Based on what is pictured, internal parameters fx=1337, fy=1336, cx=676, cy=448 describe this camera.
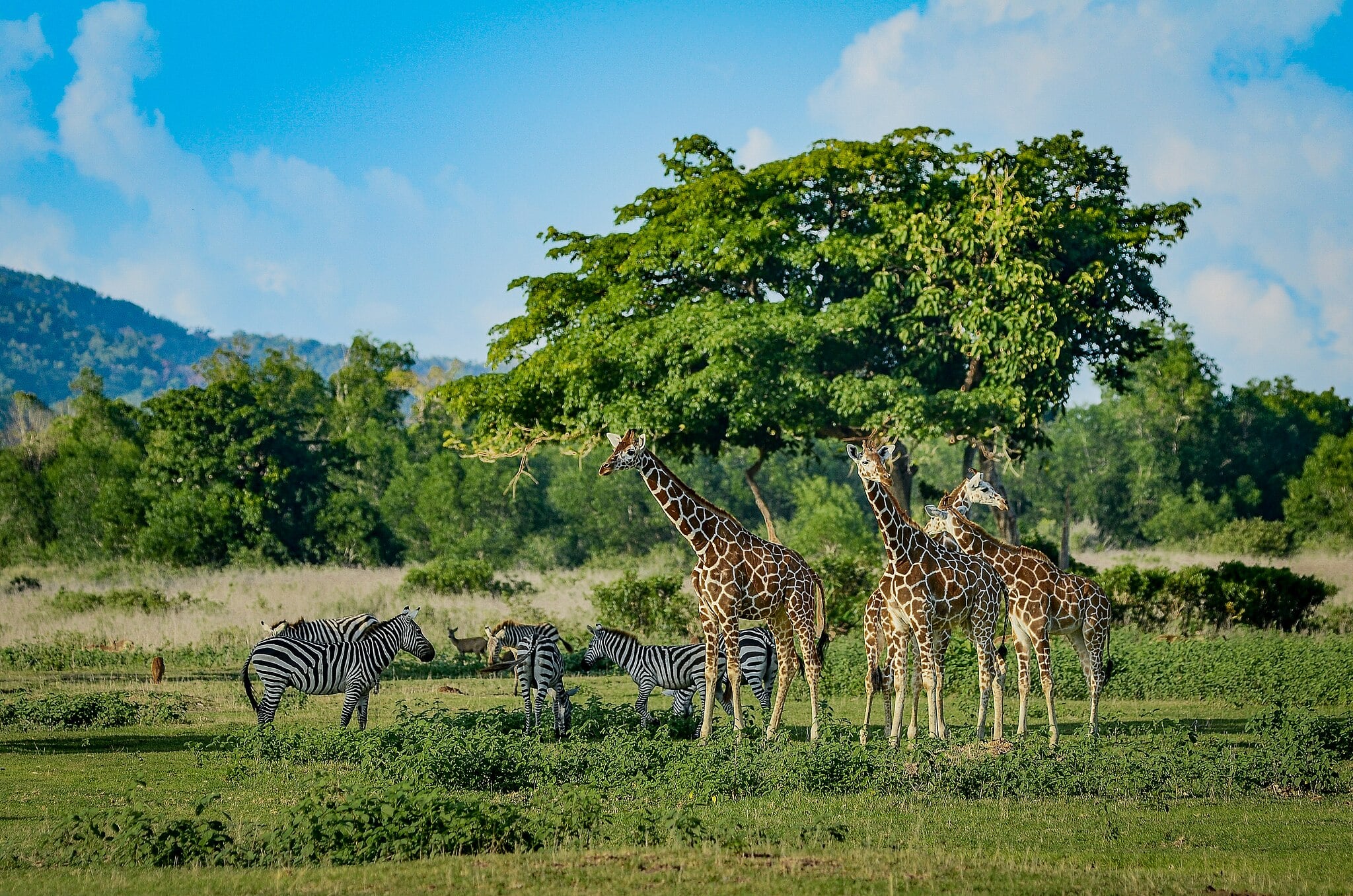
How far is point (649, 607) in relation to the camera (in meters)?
27.4

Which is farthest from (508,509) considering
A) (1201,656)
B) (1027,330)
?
(1201,656)

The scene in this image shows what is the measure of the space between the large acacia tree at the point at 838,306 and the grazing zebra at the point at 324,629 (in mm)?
9441

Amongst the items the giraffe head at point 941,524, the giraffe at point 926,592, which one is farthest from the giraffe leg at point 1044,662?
the giraffe head at point 941,524

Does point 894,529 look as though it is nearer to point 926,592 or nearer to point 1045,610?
point 926,592

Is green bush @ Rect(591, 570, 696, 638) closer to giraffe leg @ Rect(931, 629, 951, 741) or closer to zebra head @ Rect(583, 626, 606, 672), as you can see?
zebra head @ Rect(583, 626, 606, 672)

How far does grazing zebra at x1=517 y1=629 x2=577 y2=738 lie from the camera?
16125 millimetres

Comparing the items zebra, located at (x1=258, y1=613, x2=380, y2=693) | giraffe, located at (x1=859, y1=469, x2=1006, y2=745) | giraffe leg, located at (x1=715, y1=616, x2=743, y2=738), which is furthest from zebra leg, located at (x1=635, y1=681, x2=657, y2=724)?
zebra, located at (x1=258, y1=613, x2=380, y2=693)

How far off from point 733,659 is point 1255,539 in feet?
130

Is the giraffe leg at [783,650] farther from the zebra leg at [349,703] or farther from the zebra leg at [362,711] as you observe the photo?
the zebra leg at [349,703]

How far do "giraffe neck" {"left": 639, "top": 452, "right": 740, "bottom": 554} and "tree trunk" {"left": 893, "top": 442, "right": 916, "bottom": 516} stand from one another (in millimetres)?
12918

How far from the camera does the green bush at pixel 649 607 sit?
27.1 metres

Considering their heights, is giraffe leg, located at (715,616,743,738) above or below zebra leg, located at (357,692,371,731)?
above

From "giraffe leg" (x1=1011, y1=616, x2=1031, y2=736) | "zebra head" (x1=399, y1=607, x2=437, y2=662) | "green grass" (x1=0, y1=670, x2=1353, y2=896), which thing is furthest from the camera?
"zebra head" (x1=399, y1=607, x2=437, y2=662)

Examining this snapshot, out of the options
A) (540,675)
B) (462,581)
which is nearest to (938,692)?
(540,675)
